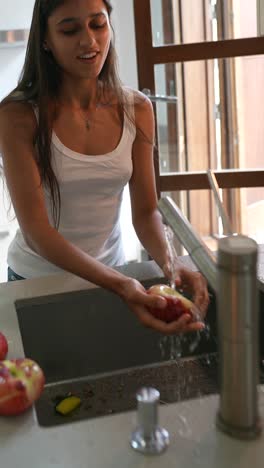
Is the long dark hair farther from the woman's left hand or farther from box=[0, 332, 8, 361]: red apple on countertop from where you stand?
box=[0, 332, 8, 361]: red apple on countertop

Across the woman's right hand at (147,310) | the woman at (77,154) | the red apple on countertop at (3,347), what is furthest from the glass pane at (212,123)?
the red apple on countertop at (3,347)

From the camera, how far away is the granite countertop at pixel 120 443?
0.64 meters

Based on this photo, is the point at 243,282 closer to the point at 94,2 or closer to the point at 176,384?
the point at 176,384

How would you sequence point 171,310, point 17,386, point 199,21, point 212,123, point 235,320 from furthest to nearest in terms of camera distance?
point 212,123, point 199,21, point 171,310, point 17,386, point 235,320

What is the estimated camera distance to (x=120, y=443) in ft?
2.20

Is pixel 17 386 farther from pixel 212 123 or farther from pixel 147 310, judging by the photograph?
pixel 212 123

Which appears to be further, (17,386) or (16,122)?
(16,122)

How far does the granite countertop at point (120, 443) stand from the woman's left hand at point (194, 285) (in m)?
0.31

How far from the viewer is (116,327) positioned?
121 centimetres

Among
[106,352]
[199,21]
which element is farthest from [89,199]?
[199,21]

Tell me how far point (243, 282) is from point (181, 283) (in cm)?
58

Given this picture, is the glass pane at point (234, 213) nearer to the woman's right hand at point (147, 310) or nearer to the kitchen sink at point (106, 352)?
the kitchen sink at point (106, 352)

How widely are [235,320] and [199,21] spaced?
81.4 inches

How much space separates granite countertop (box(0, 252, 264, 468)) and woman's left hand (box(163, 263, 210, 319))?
12.3 inches
